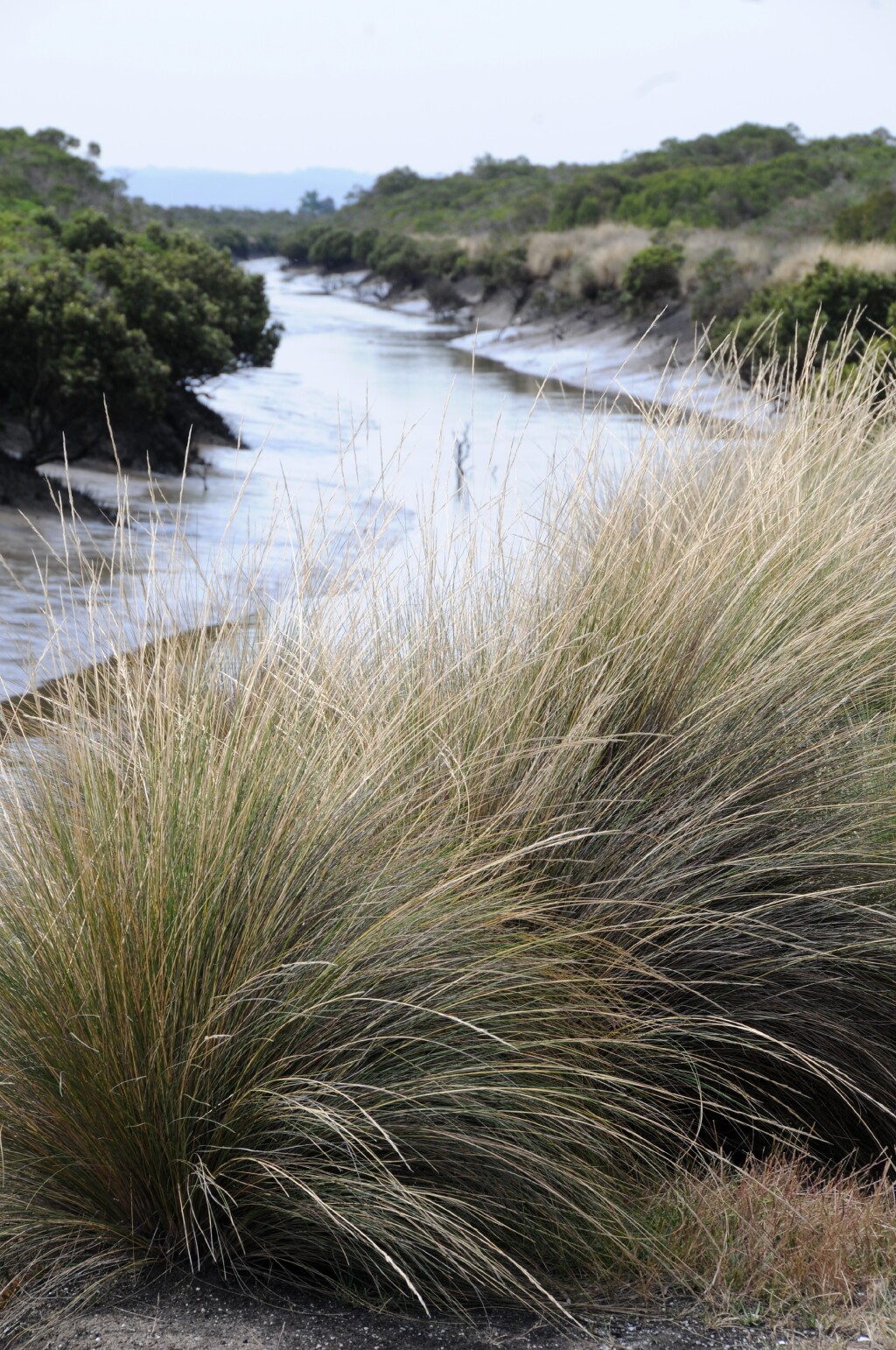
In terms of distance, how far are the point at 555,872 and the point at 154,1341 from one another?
1.14 meters

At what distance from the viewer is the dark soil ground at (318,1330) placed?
5.97 feet

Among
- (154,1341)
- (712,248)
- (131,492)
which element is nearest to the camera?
(154,1341)

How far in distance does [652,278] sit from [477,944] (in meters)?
26.1

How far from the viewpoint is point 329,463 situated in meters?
15.8

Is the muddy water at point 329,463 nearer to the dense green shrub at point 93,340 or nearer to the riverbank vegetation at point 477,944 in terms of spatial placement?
the riverbank vegetation at point 477,944

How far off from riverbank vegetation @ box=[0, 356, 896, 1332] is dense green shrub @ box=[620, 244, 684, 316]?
24.7 meters

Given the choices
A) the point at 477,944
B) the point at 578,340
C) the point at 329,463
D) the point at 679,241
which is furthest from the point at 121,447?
the point at 679,241

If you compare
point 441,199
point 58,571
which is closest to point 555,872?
point 58,571

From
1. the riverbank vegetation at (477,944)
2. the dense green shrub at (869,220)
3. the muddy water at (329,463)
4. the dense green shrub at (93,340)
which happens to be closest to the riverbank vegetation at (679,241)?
the dense green shrub at (869,220)

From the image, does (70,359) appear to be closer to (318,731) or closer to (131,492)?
(131,492)

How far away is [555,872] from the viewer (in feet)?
8.50

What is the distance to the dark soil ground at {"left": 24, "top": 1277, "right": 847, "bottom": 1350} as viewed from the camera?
1.82 metres

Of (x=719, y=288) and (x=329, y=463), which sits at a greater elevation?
(x=719, y=288)

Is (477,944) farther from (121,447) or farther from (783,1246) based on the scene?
(121,447)
